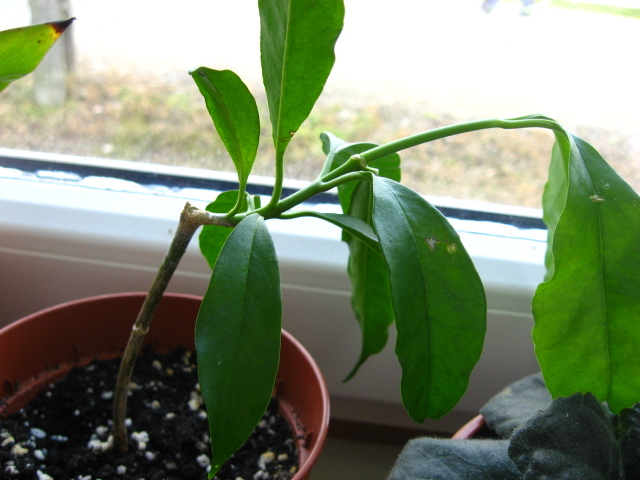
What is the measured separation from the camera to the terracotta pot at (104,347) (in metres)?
0.69

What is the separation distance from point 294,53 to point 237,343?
0.23 metres

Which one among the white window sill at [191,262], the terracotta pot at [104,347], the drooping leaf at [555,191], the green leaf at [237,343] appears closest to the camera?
the green leaf at [237,343]

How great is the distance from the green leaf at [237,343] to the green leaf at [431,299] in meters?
0.10

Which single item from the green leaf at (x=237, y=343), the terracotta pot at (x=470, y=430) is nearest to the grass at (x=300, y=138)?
the terracotta pot at (x=470, y=430)

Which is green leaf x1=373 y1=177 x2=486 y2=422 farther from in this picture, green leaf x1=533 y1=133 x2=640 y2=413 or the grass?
the grass

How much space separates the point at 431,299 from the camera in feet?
1.53

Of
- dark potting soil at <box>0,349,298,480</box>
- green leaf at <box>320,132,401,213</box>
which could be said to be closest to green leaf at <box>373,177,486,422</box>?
green leaf at <box>320,132,401,213</box>

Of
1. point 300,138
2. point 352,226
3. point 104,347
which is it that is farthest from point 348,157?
point 104,347

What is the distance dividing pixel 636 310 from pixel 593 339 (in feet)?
0.14

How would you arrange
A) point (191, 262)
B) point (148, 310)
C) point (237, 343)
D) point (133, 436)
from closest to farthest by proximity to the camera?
point (237, 343), point (148, 310), point (133, 436), point (191, 262)

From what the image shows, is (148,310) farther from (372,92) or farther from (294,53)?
(372,92)

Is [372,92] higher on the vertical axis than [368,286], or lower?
higher

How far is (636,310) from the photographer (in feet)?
1.67

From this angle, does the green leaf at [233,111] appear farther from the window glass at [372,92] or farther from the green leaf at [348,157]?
the window glass at [372,92]
